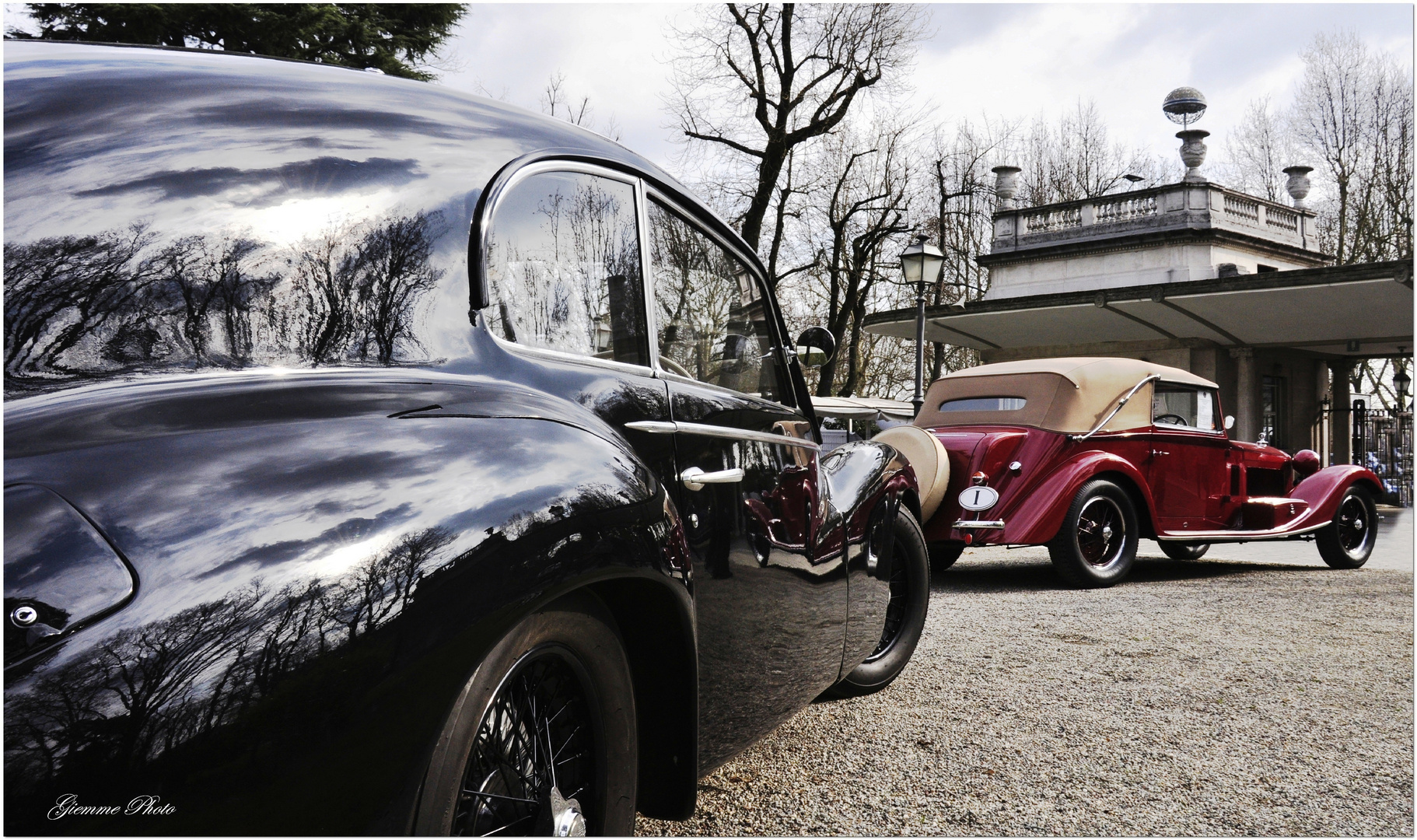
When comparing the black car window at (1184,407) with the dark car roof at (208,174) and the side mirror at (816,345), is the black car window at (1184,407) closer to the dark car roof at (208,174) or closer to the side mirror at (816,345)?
the side mirror at (816,345)

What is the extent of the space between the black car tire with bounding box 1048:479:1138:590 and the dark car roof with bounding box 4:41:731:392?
21.3 ft

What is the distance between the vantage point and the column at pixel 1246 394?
68.4 feet

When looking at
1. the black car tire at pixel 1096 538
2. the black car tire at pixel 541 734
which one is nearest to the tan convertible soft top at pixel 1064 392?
the black car tire at pixel 1096 538

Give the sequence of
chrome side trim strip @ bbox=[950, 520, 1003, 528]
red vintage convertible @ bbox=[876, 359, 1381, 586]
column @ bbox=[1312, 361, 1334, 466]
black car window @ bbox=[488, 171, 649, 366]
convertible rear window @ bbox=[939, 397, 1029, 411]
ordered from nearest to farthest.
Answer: black car window @ bbox=[488, 171, 649, 366]
chrome side trim strip @ bbox=[950, 520, 1003, 528]
red vintage convertible @ bbox=[876, 359, 1381, 586]
convertible rear window @ bbox=[939, 397, 1029, 411]
column @ bbox=[1312, 361, 1334, 466]

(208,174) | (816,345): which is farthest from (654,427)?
(816,345)

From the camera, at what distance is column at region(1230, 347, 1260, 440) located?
68.4 ft

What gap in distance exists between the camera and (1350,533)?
31.9ft

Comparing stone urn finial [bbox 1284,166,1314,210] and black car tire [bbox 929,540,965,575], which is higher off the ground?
stone urn finial [bbox 1284,166,1314,210]

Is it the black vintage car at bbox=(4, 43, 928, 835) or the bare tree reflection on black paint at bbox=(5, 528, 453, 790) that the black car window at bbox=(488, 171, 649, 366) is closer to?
the black vintage car at bbox=(4, 43, 928, 835)

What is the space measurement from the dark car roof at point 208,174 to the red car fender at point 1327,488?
926 cm

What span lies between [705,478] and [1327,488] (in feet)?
29.8

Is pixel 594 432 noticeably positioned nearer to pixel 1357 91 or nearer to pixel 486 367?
pixel 486 367

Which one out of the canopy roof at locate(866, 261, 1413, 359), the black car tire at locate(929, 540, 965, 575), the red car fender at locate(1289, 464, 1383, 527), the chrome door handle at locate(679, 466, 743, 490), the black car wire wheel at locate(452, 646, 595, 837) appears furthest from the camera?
the canopy roof at locate(866, 261, 1413, 359)

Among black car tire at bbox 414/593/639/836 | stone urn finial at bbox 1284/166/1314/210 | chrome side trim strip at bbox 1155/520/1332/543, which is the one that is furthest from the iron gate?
black car tire at bbox 414/593/639/836
